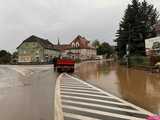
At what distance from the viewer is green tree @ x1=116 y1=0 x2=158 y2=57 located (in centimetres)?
4794

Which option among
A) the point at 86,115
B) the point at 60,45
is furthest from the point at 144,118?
the point at 60,45

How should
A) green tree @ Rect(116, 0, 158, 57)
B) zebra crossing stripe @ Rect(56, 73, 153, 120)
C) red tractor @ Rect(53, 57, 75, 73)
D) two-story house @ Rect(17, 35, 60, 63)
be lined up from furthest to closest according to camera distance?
two-story house @ Rect(17, 35, 60, 63), green tree @ Rect(116, 0, 158, 57), red tractor @ Rect(53, 57, 75, 73), zebra crossing stripe @ Rect(56, 73, 153, 120)

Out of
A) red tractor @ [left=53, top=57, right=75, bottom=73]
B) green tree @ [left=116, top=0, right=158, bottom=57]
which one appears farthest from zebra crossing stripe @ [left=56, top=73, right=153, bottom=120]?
green tree @ [left=116, top=0, right=158, bottom=57]

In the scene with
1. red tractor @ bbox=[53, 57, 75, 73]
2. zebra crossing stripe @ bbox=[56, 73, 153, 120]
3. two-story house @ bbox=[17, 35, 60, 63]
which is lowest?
zebra crossing stripe @ bbox=[56, 73, 153, 120]

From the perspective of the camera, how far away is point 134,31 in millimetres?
47844

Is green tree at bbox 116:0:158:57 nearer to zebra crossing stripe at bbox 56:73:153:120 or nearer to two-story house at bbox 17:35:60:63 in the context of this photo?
zebra crossing stripe at bbox 56:73:153:120

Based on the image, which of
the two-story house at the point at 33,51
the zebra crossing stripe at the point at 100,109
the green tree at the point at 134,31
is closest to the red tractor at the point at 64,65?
the green tree at the point at 134,31

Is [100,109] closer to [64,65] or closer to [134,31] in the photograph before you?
[64,65]

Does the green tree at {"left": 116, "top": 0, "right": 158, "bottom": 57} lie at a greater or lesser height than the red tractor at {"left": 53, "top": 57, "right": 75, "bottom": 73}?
greater

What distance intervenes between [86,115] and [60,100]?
3.31m

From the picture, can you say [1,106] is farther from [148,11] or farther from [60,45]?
[60,45]

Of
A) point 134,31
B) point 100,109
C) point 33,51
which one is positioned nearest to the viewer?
point 100,109

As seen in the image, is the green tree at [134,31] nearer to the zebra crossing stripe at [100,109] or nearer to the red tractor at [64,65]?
the red tractor at [64,65]

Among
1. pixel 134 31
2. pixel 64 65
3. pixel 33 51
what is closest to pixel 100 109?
pixel 64 65
